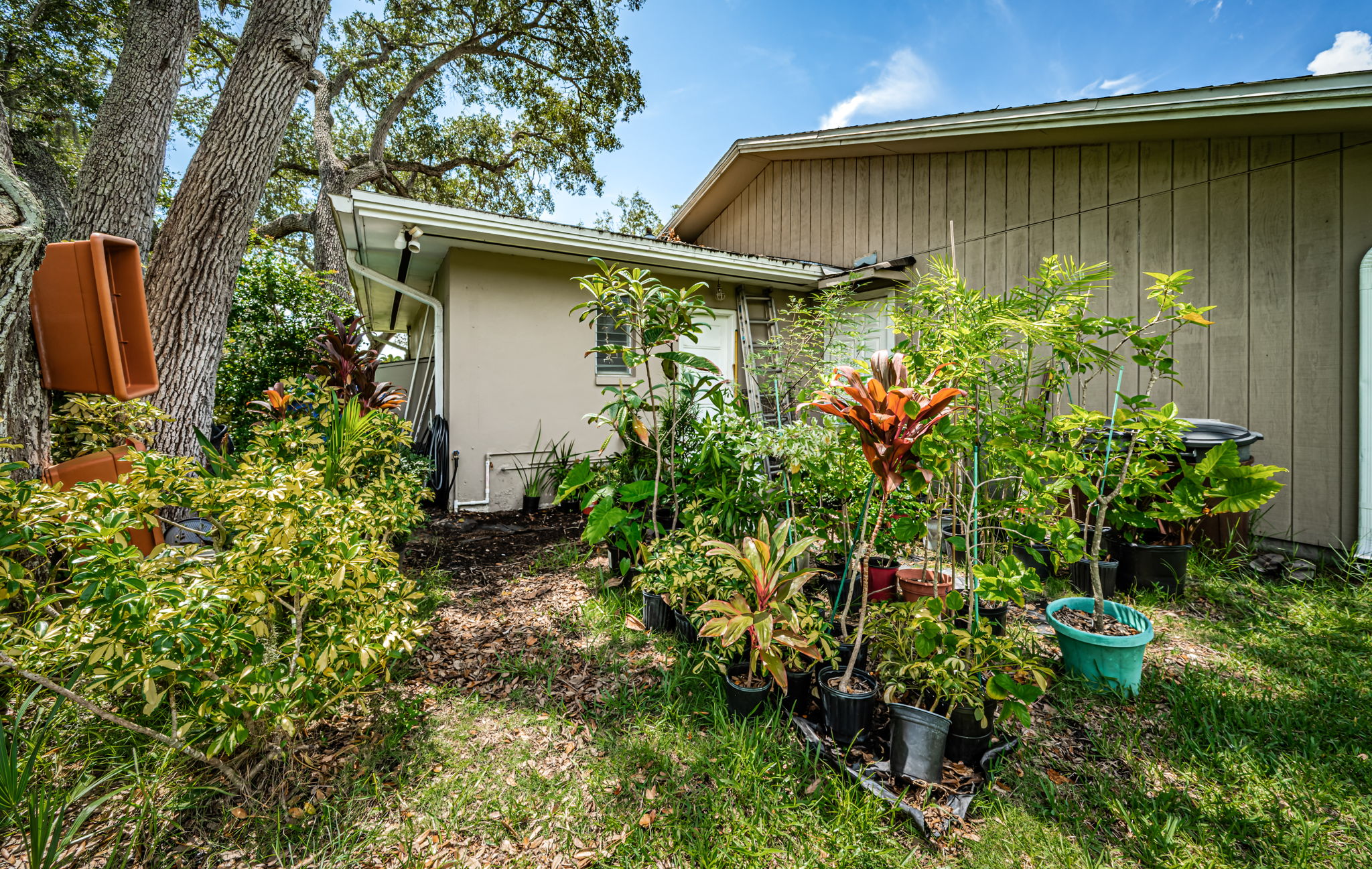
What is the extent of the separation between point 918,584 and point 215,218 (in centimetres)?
446

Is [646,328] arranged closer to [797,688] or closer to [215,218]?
[797,688]

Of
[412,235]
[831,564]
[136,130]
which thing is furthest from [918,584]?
[136,130]

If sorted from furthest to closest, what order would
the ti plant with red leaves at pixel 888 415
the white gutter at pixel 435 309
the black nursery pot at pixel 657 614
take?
the white gutter at pixel 435 309 → the black nursery pot at pixel 657 614 → the ti plant with red leaves at pixel 888 415

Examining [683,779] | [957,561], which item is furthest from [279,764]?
[957,561]

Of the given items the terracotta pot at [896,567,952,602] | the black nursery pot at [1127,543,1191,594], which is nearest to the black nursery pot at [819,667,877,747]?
the terracotta pot at [896,567,952,602]

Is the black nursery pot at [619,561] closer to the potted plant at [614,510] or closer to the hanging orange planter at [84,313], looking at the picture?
the potted plant at [614,510]

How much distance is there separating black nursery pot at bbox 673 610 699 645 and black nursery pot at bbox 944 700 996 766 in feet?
3.35

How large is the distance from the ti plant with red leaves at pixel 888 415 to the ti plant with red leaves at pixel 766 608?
0.74 ft

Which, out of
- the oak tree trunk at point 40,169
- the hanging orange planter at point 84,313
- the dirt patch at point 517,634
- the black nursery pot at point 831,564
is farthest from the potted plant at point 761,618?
the oak tree trunk at point 40,169

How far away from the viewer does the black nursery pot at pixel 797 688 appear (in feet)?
6.38

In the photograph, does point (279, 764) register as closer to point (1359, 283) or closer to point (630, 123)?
point (1359, 283)

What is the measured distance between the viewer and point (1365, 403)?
320cm

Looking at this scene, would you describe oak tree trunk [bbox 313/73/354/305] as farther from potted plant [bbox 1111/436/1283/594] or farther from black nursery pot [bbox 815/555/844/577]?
potted plant [bbox 1111/436/1283/594]

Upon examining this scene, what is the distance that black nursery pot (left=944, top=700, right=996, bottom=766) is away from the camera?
1716 mm
